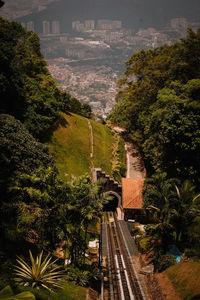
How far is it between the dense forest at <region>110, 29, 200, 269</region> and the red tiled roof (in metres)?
2.72

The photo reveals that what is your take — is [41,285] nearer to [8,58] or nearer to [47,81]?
[8,58]

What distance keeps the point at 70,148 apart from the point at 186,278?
72.2ft

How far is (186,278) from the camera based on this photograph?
12031 mm

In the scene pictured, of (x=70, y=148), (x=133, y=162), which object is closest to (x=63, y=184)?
(x=70, y=148)

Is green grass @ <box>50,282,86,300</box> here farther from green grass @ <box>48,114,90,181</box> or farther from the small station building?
the small station building

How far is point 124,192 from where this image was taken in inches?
1065

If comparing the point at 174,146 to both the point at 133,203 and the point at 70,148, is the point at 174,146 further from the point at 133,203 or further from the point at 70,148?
the point at 70,148

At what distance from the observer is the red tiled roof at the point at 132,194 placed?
25703mm

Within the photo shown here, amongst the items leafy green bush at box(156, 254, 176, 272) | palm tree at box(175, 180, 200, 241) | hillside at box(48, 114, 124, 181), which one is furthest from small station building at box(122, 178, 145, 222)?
leafy green bush at box(156, 254, 176, 272)

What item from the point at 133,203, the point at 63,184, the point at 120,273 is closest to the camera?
the point at 63,184

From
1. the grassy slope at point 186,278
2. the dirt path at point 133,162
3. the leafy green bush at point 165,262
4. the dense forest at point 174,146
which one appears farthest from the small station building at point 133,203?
the grassy slope at point 186,278

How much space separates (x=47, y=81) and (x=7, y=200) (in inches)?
903

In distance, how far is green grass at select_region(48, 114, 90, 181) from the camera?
88.3ft

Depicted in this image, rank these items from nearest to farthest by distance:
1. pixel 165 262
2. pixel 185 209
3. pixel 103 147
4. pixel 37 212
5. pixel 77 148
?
1. pixel 37 212
2. pixel 165 262
3. pixel 185 209
4. pixel 77 148
5. pixel 103 147
